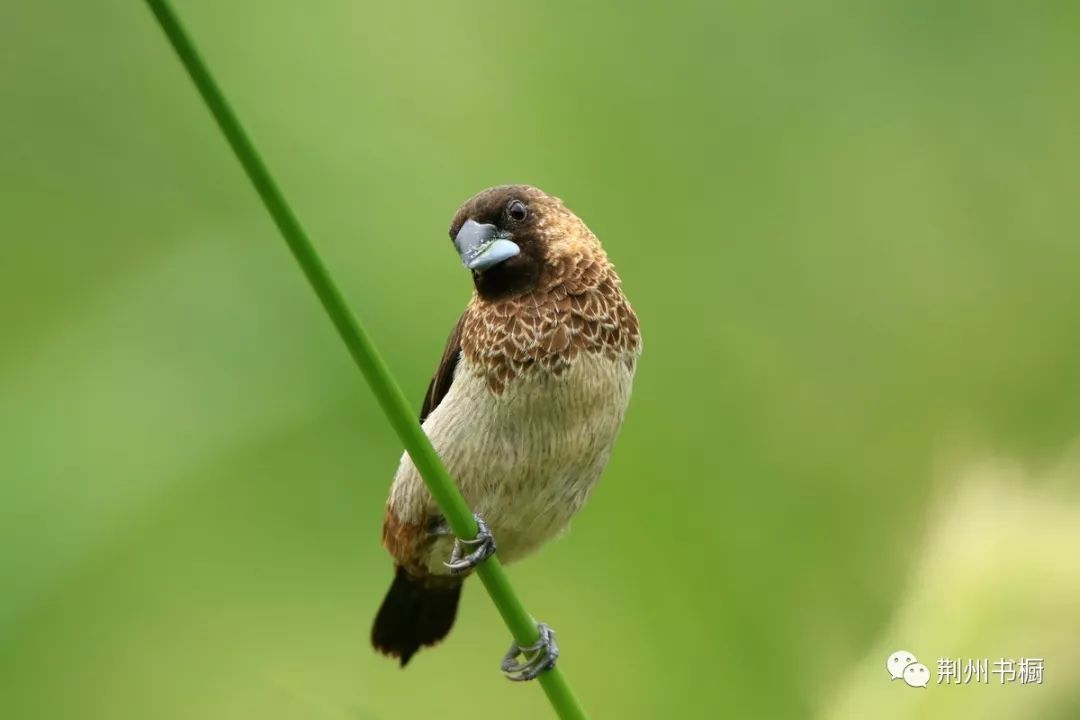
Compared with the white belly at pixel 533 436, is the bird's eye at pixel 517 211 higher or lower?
higher

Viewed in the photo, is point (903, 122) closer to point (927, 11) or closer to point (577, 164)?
point (927, 11)

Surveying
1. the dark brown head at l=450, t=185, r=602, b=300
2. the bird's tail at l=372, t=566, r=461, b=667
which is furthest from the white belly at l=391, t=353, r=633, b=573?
the bird's tail at l=372, t=566, r=461, b=667

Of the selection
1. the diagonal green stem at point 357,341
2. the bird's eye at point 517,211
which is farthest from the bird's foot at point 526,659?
the bird's eye at point 517,211

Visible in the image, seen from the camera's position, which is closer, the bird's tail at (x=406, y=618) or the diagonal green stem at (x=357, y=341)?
the diagonal green stem at (x=357, y=341)

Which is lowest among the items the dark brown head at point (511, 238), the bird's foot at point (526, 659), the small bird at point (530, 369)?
the bird's foot at point (526, 659)

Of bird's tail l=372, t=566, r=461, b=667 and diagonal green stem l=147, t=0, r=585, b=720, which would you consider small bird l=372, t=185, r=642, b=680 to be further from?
diagonal green stem l=147, t=0, r=585, b=720

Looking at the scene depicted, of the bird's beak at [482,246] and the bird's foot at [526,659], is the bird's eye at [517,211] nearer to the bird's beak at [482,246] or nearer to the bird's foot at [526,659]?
the bird's beak at [482,246]

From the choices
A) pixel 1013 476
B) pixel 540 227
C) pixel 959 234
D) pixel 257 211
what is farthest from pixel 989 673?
pixel 257 211
